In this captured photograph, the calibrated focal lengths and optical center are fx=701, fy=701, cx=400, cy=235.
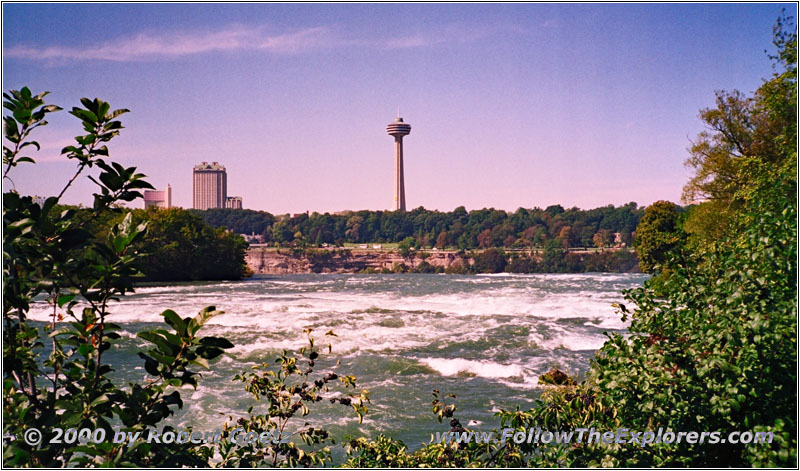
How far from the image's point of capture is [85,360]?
7.57ft

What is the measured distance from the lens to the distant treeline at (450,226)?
223 ft

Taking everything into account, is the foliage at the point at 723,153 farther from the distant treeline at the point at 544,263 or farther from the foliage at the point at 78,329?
the distant treeline at the point at 544,263

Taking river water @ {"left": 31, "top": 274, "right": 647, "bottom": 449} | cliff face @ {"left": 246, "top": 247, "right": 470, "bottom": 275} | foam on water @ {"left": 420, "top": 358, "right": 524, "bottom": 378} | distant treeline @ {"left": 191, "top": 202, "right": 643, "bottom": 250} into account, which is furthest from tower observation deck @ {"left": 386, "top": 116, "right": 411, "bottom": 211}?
foam on water @ {"left": 420, "top": 358, "right": 524, "bottom": 378}

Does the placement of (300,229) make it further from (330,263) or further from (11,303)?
(11,303)

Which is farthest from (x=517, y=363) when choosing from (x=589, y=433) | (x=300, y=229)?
(x=300, y=229)

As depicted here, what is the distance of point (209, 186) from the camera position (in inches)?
2633

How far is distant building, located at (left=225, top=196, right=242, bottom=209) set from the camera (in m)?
76.8

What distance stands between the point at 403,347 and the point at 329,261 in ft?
186

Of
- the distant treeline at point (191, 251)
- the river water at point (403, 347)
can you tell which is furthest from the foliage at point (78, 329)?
the distant treeline at point (191, 251)

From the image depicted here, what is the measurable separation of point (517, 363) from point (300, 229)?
71.8 meters

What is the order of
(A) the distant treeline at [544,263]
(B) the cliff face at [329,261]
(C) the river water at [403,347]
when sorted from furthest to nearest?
(B) the cliff face at [329,261]
(A) the distant treeline at [544,263]
(C) the river water at [403,347]

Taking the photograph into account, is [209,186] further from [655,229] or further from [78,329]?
[78,329]

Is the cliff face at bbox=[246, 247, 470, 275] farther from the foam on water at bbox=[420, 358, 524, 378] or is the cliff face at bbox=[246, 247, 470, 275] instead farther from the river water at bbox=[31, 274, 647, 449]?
the foam on water at bbox=[420, 358, 524, 378]

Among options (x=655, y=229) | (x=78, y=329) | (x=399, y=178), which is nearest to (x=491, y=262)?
(x=655, y=229)
